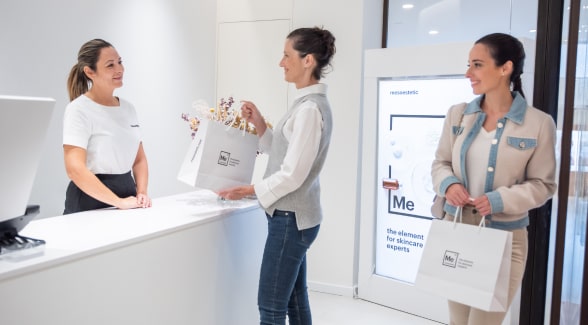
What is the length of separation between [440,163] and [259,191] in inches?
28.9

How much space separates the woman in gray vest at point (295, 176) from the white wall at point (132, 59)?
1799 millimetres

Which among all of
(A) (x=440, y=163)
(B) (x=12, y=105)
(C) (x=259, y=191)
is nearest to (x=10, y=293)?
(B) (x=12, y=105)

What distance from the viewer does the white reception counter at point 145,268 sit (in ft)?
4.82

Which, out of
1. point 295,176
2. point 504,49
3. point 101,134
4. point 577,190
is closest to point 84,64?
point 101,134

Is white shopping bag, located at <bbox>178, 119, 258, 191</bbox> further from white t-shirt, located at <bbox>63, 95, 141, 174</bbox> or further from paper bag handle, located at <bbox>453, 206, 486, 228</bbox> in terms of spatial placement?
paper bag handle, located at <bbox>453, 206, 486, 228</bbox>

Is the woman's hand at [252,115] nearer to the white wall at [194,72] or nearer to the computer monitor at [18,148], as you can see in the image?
the computer monitor at [18,148]

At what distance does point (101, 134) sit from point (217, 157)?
24.9 inches

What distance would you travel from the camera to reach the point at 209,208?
2338mm

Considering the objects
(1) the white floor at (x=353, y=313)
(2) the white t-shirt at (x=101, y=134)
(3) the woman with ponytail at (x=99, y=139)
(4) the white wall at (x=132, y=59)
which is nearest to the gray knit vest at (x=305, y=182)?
(3) the woman with ponytail at (x=99, y=139)

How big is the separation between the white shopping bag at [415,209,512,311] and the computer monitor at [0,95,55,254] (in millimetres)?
1332

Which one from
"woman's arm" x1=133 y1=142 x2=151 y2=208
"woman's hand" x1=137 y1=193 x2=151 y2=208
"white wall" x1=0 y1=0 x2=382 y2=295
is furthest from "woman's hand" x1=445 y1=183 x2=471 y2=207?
"white wall" x1=0 y1=0 x2=382 y2=295

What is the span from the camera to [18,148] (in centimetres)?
135

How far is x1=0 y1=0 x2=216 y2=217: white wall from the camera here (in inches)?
117

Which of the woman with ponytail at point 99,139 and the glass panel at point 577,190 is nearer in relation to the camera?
the glass panel at point 577,190
